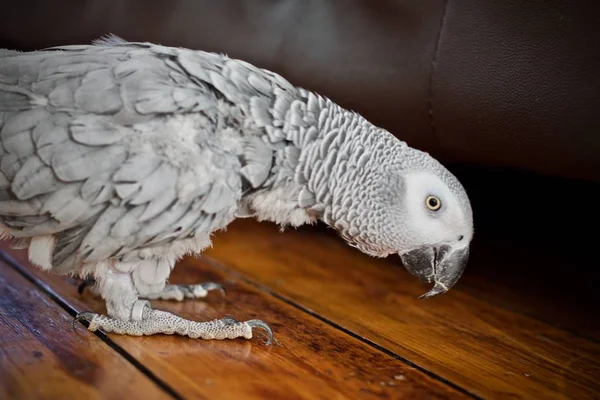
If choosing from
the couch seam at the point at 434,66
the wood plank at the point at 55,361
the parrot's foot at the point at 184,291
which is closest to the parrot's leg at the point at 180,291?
the parrot's foot at the point at 184,291

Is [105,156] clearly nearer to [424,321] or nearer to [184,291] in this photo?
[184,291]

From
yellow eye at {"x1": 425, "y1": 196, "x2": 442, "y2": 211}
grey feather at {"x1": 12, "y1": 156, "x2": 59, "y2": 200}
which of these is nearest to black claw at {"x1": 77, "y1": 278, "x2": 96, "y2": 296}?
grey feather at {"x1": 12, "y1": 156, "x2": 59, "y2": 200}

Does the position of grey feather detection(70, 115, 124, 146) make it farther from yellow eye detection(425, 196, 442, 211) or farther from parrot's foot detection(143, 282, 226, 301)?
yellow eye detection(425, 196, 442, 211)

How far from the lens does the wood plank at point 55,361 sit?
0.89 meters

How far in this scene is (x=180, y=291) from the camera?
1.35 meters

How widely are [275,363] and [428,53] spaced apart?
73cm

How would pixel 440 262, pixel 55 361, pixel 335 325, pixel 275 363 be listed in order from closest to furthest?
pixel 55 361 < pixel 275 363 < pixel 440 262 < pixel 335 325

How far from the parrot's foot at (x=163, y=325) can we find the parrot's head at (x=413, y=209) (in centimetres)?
29

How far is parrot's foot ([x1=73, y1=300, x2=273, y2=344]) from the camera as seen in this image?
1112 mm

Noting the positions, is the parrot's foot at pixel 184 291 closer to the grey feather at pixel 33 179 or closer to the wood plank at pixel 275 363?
the wood plank at pixel 275 363

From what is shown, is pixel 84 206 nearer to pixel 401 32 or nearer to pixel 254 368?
pixel 254 368

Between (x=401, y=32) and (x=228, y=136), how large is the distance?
50cm

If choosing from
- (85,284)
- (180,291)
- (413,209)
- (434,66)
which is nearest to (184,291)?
(180,291)

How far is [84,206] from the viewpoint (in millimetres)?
1000
